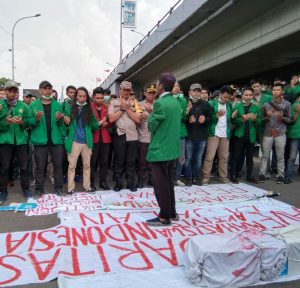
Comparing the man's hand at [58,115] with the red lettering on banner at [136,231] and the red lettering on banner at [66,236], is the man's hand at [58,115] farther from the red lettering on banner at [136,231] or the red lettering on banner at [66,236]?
the red lettering on banner at [136,231]

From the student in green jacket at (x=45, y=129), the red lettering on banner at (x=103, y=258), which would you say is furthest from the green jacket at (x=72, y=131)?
the red lettering on banner at (x=103, y=258)

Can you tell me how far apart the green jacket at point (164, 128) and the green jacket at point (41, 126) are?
7.48ft

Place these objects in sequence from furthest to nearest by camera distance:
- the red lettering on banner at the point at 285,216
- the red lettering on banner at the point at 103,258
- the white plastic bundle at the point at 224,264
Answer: the red lettering on banner at the point at 285,216, the red lettering on banner at the point at 103,258, the white plastic bundle at the point at 224,264

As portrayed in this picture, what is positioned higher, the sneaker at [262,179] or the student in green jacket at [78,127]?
the student in green jacket at [78,127]

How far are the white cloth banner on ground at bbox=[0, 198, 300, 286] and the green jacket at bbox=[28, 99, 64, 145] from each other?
162cm

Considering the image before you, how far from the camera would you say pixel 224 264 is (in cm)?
328

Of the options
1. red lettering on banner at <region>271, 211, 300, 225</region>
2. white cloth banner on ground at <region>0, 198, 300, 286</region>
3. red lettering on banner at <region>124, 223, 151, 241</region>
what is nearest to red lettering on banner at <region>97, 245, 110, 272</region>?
white cloth banner on ground at <region>0, 198, 300, 286</region>

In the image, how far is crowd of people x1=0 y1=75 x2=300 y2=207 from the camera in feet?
20.1

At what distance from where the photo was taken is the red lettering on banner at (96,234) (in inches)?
172

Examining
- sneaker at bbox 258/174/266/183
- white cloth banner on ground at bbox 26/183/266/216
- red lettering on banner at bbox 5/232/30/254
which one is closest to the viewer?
red lettering on banner at bbox 5/232/30/254

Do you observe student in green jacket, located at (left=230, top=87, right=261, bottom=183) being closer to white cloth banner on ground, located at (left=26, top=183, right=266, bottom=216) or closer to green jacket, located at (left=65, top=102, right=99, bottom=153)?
white cloth banner on ground, located at (left=26, top=183, right=266, bottom=216)

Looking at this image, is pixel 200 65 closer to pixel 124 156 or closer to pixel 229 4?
pixel 229 4

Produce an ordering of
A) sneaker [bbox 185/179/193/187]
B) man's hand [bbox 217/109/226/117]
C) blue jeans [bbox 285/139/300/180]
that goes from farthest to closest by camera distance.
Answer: blue jeans [bbox 285/139/300/180] < sneaker [bbox 185/179/193/187] < man's hand [bbox 217/109/226/117]

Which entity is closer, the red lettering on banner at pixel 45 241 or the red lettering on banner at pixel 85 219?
the red lettering on banner at pixel 45 241
